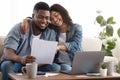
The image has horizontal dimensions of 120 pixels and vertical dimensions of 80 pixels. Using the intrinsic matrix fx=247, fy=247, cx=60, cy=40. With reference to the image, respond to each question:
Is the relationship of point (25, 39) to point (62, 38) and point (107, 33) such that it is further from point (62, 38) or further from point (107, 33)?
point (107, 33)

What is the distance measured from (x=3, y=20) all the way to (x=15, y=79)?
2.00 m

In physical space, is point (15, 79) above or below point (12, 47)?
below

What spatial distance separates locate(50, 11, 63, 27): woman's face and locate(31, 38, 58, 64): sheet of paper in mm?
634

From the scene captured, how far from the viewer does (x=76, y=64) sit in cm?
186

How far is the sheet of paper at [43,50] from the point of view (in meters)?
1.98

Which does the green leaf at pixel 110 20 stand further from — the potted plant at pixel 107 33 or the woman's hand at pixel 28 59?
the woman's hand at pixel 28 59

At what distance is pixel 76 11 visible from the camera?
3.86m


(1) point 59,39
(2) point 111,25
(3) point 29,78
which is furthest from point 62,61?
(2) point 111,25

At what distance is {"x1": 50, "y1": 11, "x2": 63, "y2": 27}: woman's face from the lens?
2.66m

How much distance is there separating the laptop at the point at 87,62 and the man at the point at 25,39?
1.15ft

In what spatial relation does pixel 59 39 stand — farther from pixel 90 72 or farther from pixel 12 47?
pixel 90 72

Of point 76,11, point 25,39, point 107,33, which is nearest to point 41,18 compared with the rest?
point 25,39

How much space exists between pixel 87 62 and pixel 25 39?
0.75 m

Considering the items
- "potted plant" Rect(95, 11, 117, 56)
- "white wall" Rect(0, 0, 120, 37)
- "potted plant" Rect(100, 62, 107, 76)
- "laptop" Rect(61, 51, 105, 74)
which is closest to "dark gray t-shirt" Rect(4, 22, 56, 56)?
"laptop" Rect(61, 51, 105, 74)
